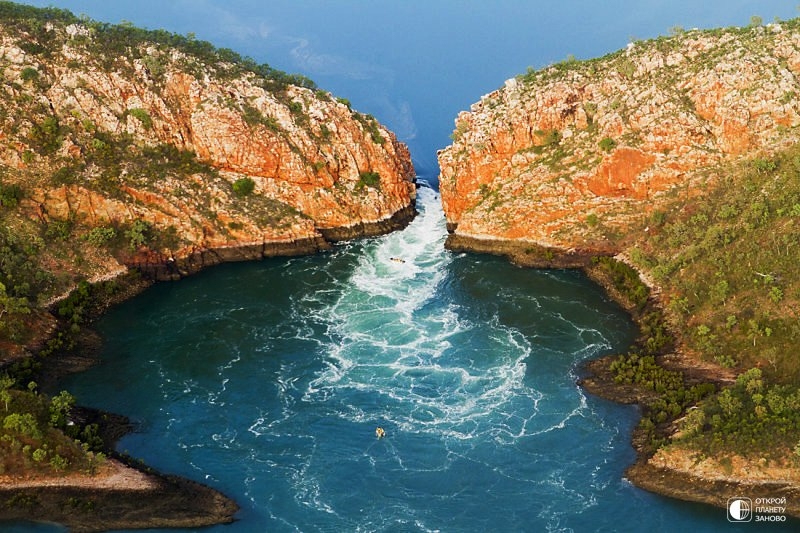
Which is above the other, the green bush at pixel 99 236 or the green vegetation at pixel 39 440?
the green bush at pixel 99 236

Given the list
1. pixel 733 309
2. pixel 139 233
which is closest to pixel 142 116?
pixel 139 233

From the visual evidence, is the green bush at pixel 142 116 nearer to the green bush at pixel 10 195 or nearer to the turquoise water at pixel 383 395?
the green bush at pixel 10 195

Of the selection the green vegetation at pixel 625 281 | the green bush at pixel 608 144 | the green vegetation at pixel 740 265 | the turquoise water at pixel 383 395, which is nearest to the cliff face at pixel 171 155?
the turquoise water at pixel 383 395

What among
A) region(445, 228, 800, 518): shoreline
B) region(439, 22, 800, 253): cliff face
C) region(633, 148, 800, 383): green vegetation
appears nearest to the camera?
region(445, 228, 800, 518): shoreline

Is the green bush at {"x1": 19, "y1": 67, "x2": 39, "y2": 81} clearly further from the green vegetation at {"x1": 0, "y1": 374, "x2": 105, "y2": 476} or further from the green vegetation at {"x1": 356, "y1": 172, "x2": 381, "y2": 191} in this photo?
the green vegetation at {"x1": 0, "y1": 374, "x2": 105, "y2": 476}

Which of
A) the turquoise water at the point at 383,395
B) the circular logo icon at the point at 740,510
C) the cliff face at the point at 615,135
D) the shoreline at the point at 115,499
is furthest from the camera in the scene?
the cliff face at the point at 615,135

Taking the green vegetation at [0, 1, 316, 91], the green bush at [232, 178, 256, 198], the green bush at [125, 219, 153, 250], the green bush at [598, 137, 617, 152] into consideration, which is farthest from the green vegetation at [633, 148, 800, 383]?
the green vegetation at [0, 1, 316, 91]
